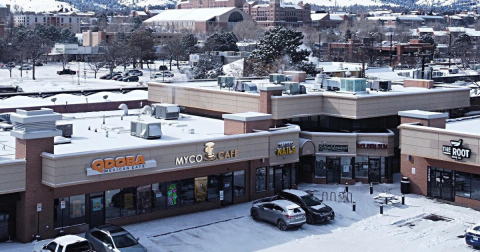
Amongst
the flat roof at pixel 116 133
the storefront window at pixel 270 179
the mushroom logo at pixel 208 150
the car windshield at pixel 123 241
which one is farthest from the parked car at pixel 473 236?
the car windshield at pixel 123 241

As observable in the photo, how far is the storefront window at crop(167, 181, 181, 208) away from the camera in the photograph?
33750 millimetres

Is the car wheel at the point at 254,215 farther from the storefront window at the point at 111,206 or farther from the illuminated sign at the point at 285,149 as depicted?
the storefront window at the point at 111,206

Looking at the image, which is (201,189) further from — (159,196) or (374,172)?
(374,172)

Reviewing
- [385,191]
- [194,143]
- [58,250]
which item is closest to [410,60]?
[385,191]

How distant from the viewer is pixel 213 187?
116 feet

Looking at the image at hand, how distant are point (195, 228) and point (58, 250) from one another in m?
7.72

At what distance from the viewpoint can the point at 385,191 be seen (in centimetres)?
3978

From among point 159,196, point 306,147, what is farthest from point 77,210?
point 306,147

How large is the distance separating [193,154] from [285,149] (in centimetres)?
652

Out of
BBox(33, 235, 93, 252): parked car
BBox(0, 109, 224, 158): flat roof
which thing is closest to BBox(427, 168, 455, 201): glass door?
BBox(0, 109, 224, 158): flat roof

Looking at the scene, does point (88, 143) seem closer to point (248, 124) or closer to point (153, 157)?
point (153, 157)

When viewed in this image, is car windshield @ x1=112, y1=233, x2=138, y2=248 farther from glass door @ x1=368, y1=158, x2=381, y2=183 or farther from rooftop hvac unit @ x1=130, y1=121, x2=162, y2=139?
glass door @ x1=368, y1=158, x2=381, y2=183

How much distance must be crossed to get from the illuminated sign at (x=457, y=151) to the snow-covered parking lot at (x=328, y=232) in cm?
274

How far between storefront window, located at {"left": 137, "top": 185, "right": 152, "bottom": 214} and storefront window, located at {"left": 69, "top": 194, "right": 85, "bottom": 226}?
2884 millimetres
